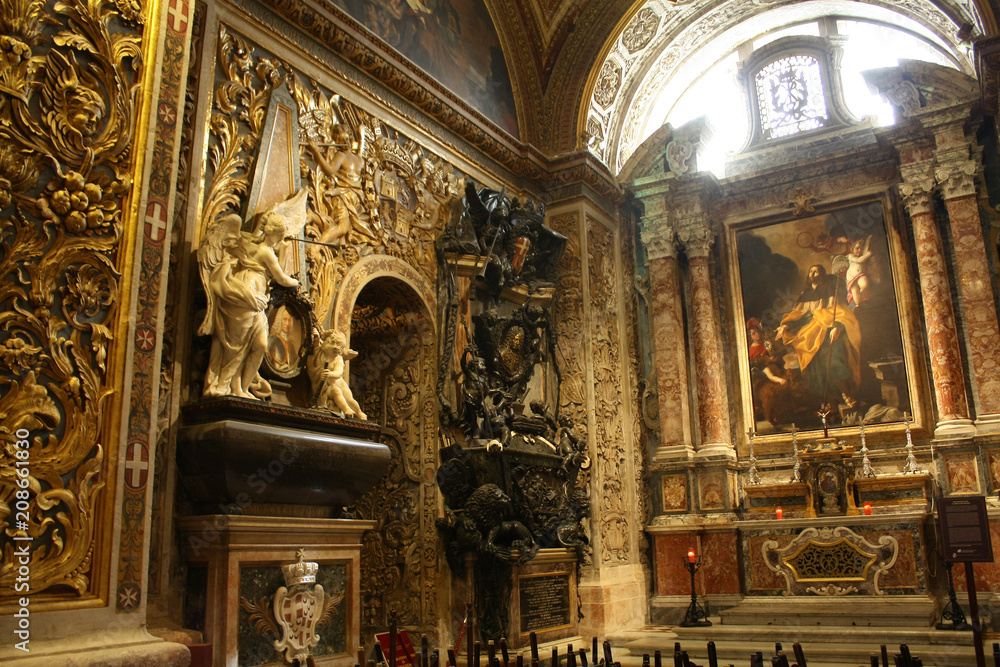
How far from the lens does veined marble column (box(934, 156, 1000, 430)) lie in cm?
1002

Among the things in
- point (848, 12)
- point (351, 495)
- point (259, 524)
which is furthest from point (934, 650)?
point (848, 12)

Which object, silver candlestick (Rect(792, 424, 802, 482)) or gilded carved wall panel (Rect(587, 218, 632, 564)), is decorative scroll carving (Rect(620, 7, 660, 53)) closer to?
gilded carved wall panel (Rect(587, 218, 632, 564))

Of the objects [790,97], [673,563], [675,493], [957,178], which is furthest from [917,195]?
[673,563]

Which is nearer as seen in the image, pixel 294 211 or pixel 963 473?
pixel 294 211

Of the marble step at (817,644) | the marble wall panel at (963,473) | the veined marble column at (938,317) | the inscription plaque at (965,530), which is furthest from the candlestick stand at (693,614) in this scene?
the inscription plaque at (965,530)

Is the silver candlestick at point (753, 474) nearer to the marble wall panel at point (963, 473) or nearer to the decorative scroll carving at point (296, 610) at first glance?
the marble wall panel at point (963, 473)

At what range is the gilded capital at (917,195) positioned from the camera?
1087cm

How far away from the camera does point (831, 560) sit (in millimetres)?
9797

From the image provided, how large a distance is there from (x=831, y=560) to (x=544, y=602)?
3.48m

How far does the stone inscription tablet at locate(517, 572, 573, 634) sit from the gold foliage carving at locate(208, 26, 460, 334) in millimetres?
3538

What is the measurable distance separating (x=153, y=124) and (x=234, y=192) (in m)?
1.39

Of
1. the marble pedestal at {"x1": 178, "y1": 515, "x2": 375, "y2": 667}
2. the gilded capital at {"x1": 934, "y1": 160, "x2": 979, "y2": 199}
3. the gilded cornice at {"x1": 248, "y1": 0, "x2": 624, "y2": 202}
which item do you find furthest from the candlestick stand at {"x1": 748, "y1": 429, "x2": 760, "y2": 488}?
the marble pedestal at {"x1": 178, "y1": 515, "x2": 375, "y2": 667}

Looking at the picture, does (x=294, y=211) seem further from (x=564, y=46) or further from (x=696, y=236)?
(x=696, y=236)

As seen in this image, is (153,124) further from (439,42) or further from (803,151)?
(803,151)
